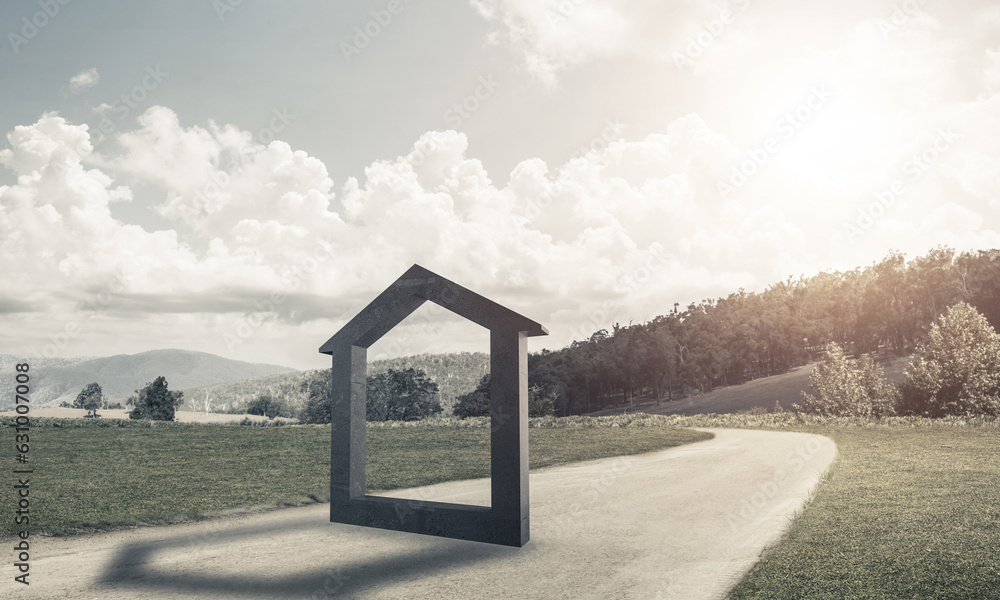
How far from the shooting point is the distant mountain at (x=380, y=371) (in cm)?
8056

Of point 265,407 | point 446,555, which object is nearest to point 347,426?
point 446,555

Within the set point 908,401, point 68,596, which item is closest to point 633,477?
point 68,596

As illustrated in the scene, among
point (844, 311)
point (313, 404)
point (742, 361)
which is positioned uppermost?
point (844, 311)

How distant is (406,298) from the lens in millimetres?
9273

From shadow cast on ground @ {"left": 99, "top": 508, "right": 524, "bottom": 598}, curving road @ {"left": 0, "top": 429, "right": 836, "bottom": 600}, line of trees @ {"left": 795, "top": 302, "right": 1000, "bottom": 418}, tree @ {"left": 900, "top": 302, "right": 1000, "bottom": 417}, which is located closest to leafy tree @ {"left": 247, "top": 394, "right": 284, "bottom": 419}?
line of trees @ {"left": 795, "top": 302, "right": 1000, "bottom": 418}

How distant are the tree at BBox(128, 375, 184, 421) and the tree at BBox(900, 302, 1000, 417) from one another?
66.9 meters

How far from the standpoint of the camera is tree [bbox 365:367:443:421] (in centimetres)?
5891

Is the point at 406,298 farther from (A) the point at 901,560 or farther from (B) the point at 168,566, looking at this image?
(A) the point at 901,560

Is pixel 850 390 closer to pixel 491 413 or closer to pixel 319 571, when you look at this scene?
pixel 491 413

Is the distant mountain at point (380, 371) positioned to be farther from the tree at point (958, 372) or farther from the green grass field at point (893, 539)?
the green grass field at point (893, 539)

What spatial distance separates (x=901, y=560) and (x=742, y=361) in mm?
71695

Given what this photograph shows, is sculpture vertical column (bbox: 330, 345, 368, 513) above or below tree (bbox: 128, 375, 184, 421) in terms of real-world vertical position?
above

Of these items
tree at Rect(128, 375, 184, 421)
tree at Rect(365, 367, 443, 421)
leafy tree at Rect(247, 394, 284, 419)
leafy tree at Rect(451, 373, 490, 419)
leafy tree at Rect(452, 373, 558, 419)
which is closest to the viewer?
leafy tree at Rect(452, 373, 558, 419)

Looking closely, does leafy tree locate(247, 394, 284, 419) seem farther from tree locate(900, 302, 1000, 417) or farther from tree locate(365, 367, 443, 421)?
tree locate(900, 302, 1000, 417)
